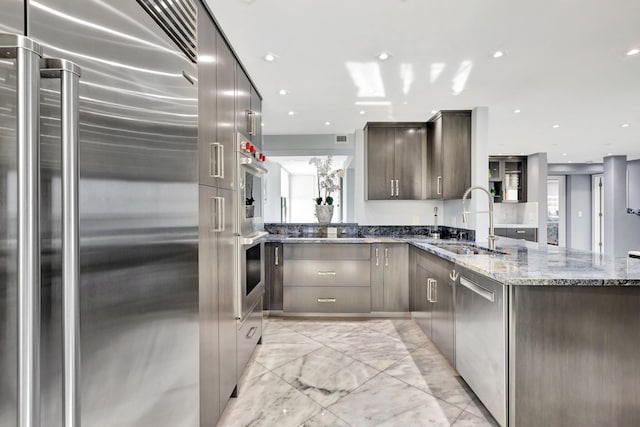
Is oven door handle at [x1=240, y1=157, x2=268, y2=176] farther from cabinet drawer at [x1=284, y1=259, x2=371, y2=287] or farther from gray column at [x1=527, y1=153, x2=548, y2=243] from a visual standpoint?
gray column at [x1=527, y1=153, x2=548, y2=243]

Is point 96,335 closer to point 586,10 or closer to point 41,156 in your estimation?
point 41,156

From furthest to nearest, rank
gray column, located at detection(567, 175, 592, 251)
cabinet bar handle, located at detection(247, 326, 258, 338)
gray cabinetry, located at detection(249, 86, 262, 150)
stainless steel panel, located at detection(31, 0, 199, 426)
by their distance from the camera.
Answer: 1. gray column, located at detection(567, 175, 592, 251)
2. gray cabinetry, located at detection(249, 86, 262, 150)
3. cabinet bar handle, located at detection(247, 326, 258, 338)
4. stainless steel panel, located at detection(31, 0, 199, 426)

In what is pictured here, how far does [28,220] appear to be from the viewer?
482 mm

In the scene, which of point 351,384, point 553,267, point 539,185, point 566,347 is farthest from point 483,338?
point 539,185

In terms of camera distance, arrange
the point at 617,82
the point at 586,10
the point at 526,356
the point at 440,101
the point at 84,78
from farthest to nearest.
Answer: the point at 440,101
the point at 617,82
the point at 586,10
the point at 526,356
the point at 84,78

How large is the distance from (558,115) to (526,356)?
3654mm

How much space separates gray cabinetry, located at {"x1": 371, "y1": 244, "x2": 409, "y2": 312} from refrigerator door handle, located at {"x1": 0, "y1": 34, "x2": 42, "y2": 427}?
3769 mm

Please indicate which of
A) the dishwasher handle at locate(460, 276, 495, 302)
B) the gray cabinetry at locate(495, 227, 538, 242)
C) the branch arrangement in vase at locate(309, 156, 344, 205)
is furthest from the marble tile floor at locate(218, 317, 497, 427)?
the gray cabinetry at locate(495, 227, 538, 242)

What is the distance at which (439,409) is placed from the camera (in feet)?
7.20

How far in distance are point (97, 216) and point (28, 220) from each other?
20cm

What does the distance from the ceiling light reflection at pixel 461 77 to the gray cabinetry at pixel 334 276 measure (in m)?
1.92

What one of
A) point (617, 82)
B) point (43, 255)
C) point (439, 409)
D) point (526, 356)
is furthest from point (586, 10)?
point (43, 255)

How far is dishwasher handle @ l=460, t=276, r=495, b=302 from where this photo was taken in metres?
1.93

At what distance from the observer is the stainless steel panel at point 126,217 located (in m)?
0.63
